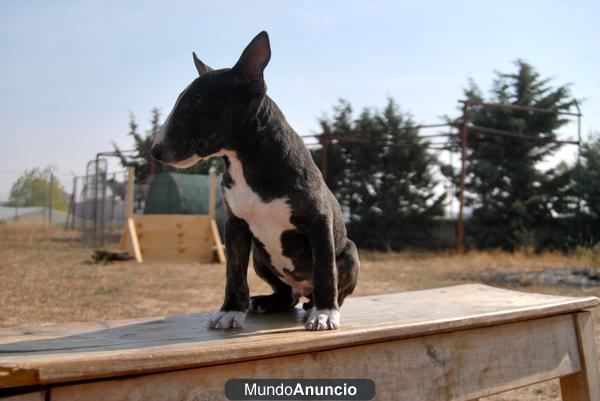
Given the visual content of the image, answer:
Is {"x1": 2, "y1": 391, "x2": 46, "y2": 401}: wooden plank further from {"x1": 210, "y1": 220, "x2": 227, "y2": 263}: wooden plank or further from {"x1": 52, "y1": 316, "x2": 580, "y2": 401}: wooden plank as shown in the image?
{"x1": 210, "y1": 220, "x2": 227, "y2": 263}: wooden plank

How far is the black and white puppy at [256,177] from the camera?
6.29 feet

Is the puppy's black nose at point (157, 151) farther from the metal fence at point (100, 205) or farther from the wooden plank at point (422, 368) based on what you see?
Result: the metal fence at point (100, 205)

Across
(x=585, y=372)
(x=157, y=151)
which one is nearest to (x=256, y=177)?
(x=157, y=151)

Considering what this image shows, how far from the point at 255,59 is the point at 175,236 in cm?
861

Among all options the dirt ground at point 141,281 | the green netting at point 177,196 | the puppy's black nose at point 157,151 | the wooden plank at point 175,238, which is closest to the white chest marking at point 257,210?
the puppy's black nose at point 157,151

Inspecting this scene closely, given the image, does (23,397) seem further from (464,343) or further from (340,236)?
(464,343)

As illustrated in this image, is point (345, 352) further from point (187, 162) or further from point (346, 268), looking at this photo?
point (187, 162)

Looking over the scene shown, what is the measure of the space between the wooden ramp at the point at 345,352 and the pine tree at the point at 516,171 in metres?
11.1

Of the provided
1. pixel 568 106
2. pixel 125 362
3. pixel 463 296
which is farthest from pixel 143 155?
pixel 125 362

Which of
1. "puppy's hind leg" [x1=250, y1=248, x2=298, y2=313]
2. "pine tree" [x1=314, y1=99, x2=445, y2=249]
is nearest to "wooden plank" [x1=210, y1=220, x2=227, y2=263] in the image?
"pine tree" [x1=314, y1=99, x2=445, y2=249]

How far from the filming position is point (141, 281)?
23.4 ft

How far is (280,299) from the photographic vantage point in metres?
2.54

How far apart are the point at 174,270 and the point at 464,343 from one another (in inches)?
273

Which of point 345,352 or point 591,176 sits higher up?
point 591,176
